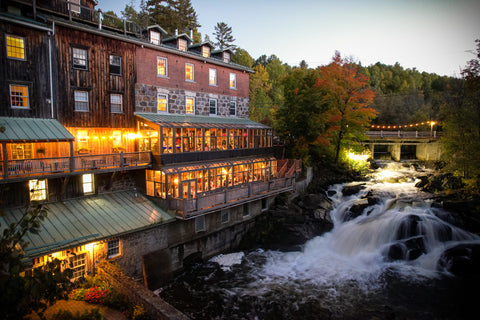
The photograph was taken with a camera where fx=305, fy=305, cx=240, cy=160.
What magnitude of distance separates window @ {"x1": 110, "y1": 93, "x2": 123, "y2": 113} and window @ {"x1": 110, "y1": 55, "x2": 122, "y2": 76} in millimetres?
1462

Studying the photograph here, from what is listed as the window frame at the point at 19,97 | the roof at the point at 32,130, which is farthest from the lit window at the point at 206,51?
the window frame at the point at 19,97

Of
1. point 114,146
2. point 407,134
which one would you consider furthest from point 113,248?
point 407,134

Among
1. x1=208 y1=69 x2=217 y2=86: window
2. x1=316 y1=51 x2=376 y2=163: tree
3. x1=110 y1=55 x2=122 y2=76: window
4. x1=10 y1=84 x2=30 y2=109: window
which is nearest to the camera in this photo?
x1=10 y1=84 x2=30 y2=109: window

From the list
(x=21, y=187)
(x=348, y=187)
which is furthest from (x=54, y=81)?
(x=348, y=187)

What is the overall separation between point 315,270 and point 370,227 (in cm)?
594

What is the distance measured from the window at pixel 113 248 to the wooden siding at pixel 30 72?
26.3ft

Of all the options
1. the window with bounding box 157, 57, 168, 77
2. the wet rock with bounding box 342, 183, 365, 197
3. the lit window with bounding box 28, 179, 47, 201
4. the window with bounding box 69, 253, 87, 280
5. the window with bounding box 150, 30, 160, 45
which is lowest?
the window with bounding box 69, 253, 87, 280

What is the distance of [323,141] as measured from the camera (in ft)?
100

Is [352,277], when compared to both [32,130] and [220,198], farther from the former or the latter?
[32,130]

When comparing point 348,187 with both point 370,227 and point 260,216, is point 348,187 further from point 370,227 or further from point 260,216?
point 260,216

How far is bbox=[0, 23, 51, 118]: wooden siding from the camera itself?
1575 cm

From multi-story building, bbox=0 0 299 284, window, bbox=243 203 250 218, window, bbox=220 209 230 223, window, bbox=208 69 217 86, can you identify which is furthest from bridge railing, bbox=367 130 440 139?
window, bbox=220 209 230 223

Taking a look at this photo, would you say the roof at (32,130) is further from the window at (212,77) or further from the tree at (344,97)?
the tree at (344,97)

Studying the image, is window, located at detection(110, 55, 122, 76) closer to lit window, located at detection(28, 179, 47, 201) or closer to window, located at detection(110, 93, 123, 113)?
window, located at detection(110, 93, 123, 113)
